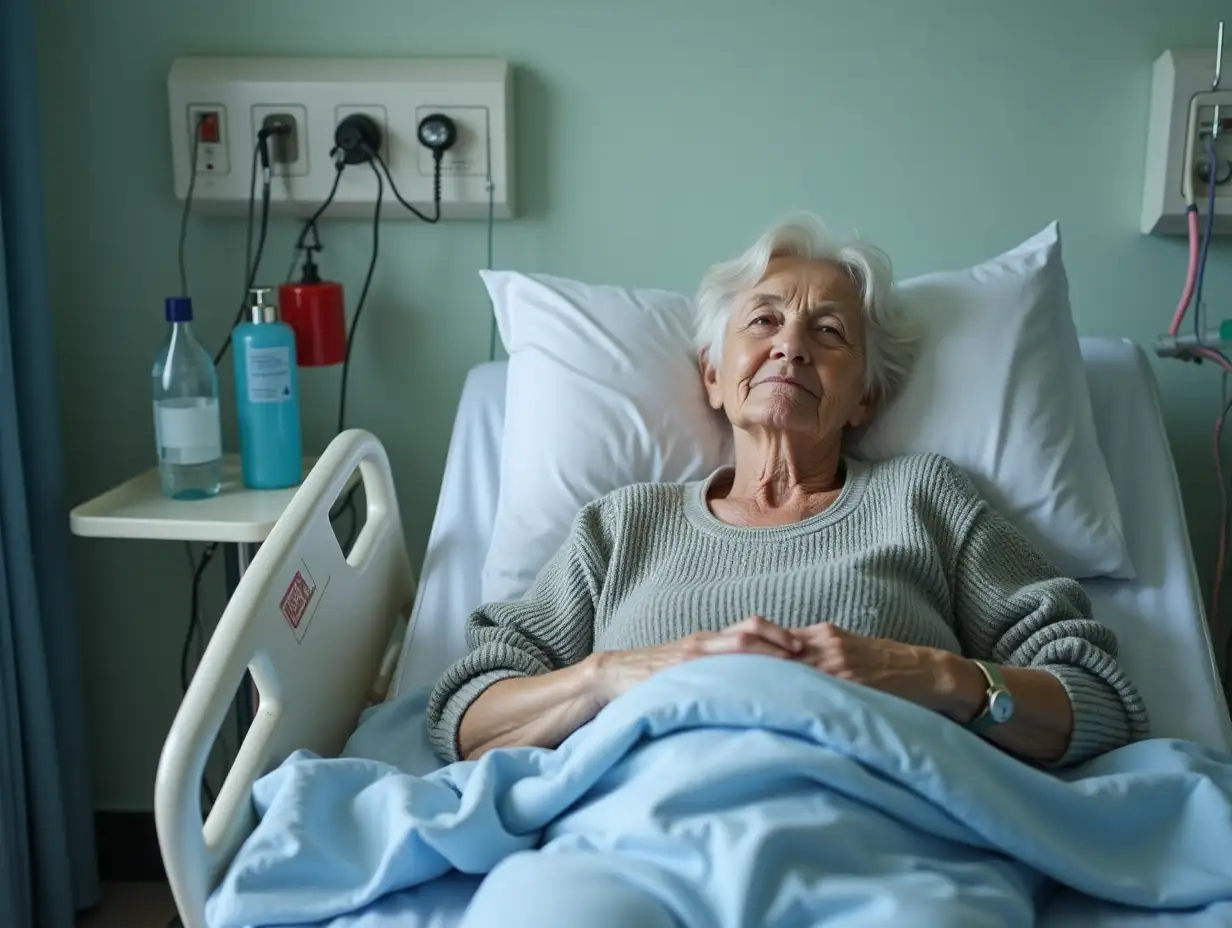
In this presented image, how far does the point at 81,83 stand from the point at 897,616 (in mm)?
1549

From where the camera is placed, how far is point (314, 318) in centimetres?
195

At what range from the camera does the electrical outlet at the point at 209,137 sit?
197 cm

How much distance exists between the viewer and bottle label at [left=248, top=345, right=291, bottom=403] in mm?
1856

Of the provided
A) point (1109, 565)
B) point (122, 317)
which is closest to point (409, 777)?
point (1109, 565)

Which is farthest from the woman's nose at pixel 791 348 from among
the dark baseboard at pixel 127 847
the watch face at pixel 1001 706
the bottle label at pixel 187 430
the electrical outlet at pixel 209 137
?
the dark baseboard at pixel 127 847

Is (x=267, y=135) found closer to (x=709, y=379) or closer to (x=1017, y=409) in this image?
(x=709, y=379)

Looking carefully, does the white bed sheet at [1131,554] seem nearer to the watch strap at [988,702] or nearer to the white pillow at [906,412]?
the white pillow at [906,412]

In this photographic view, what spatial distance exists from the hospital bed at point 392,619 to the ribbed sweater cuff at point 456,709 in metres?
0.15

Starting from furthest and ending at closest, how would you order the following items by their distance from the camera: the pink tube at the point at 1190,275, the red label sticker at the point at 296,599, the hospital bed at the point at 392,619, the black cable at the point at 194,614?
1. the black cable at the point at 194,614
2. the pink tube at the point at 1190,275
3. the red label sticker at the point at 296,599
4. the hospital bed at the point at 392,619

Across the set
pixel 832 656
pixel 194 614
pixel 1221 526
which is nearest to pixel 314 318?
pixel 194 614

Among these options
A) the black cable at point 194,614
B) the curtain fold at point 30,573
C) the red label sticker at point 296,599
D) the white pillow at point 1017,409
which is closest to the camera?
the red label sticker at point 296,599

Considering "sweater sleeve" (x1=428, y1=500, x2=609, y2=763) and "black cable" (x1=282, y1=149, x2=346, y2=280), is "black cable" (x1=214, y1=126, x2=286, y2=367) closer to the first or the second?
"black cable" (x1=282, y1=149, x2=346, y2=280)

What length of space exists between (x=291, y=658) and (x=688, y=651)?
0.45 meters

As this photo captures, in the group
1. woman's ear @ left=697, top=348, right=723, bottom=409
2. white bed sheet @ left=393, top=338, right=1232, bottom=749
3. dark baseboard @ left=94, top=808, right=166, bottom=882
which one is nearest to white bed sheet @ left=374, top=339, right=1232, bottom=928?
white bed sheet @ left=393, top=338, right=1232, bottom=749
